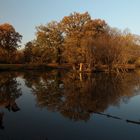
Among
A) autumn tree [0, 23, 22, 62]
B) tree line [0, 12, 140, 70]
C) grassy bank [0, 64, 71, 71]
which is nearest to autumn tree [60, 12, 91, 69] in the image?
tree line [0, 12, 140, 70]

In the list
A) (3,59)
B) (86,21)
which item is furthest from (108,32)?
(3,59)

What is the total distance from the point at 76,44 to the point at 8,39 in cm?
2499

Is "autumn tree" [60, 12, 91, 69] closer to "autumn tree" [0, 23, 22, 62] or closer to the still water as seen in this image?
"autumn tree" [0, 23, 22, 62]

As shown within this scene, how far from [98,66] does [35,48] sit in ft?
72.6

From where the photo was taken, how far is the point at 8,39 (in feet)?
244

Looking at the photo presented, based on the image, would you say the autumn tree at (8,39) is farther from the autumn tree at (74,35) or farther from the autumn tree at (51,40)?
the autumn tree at (74,35)

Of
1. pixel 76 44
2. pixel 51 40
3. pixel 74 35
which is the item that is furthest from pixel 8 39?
pixel 76 44

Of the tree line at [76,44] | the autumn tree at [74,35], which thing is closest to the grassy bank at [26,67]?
the tree line at [76,44]

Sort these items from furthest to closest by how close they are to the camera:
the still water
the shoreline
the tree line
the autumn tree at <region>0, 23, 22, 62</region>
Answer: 1. the autumn tree at <region>0, 23, 22, 62</region>
2. the shoreline
3. the tree line
4. the still water

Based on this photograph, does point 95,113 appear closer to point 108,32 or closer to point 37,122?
point 37,122

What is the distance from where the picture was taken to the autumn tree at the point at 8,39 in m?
73.1

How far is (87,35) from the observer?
2478 inches

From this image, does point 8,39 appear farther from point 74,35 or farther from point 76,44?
point 76,44

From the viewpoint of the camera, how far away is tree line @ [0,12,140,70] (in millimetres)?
58500
